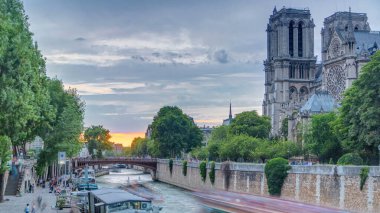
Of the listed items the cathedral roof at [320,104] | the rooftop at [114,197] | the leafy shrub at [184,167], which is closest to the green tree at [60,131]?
the leafy shrub at [184,167]

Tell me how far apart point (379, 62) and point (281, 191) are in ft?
44.8

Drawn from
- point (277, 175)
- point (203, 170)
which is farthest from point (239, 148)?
point (277, 175)

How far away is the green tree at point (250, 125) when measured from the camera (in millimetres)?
105438

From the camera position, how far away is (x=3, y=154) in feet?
138

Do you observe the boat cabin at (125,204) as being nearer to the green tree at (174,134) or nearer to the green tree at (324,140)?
the green tree at (324,140)

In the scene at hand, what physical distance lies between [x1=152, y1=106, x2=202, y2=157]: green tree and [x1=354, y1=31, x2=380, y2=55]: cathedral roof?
33381mm

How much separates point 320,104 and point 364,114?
49.4 m

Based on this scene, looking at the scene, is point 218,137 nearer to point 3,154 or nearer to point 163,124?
point 163,124

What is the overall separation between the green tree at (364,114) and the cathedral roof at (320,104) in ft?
136

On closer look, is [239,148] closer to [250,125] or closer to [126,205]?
[250,125]

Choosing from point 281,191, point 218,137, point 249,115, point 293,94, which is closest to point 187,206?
point 281,191

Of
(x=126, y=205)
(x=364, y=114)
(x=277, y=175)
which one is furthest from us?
(x=277, y=175)

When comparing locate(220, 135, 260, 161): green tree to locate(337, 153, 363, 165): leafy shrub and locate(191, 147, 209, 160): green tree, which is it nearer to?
locate(191, 147, 209, 160): green tree

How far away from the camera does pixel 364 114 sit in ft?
170
